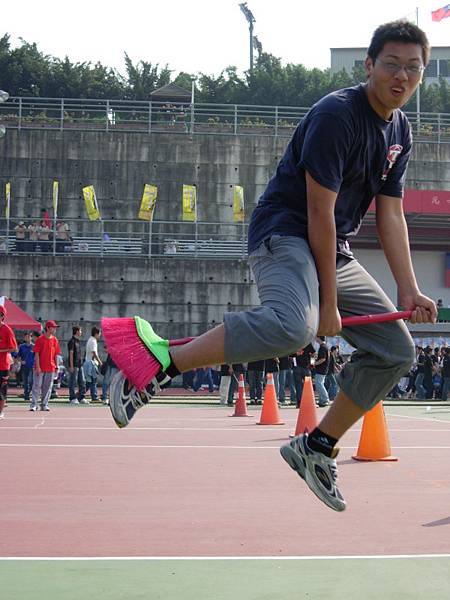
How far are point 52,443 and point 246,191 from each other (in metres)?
28.0

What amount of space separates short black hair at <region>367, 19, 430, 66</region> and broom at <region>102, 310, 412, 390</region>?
4.36ft

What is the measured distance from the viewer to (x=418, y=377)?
31719 millimetres

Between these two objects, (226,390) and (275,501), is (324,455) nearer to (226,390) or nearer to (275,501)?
(275,501)

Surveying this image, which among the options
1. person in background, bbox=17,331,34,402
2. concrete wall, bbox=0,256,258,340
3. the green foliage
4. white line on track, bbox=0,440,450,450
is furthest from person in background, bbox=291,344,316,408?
the green foliage

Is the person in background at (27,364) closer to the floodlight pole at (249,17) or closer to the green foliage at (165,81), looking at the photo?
the green foliage at (165,81)

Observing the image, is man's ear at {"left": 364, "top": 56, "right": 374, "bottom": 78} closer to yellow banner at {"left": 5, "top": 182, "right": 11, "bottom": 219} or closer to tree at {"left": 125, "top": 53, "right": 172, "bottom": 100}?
yellow banner at {"left": 5, "top": 182, "right": 11, "bottom": 219}

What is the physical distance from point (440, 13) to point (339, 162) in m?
40.8

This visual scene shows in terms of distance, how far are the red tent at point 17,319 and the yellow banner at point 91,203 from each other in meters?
8.77

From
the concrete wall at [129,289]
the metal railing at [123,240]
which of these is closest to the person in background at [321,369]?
the concrete wall at [129,289]

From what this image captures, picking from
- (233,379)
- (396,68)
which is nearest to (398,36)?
(396,68)

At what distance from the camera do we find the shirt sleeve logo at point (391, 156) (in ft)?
18.2

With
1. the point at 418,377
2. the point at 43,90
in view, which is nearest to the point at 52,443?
the point at 418,377

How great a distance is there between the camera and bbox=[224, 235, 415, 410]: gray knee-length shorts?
5035 mm

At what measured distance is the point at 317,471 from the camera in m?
5.65
